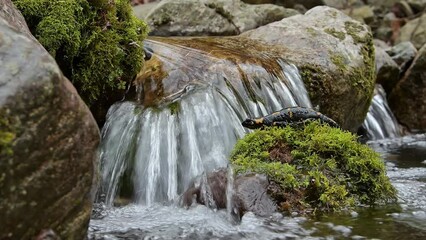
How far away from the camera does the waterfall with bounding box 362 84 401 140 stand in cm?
949

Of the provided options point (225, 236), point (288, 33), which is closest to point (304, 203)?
point (225, 236)

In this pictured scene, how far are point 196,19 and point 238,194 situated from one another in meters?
6.66

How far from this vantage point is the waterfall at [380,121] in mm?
9494

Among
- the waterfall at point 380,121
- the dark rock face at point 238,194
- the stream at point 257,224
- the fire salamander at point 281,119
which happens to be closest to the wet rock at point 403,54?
the waterfall at point 380,121

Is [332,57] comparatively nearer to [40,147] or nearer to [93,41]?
[93,41]

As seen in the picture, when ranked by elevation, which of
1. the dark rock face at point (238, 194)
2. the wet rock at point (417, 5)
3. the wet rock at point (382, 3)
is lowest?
the dark rock face at point (238, 194)

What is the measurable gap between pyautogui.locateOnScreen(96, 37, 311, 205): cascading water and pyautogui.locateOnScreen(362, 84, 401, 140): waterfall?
3.12m

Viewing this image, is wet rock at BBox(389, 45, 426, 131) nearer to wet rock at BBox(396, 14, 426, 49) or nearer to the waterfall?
the waterfall

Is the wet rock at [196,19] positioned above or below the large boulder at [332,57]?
above

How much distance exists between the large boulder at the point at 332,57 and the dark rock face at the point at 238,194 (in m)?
3.17

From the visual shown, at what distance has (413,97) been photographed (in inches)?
424

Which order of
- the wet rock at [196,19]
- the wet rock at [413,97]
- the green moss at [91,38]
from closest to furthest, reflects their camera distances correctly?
the green moss at [91,38] → the wet rock at [196,19] → the wet rock at [413,97]

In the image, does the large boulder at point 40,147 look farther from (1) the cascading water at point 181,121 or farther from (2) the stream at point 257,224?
(1) the cascading water at point 181,121

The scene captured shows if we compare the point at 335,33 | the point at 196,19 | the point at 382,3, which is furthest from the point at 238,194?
the point at 382,3
